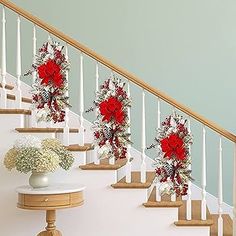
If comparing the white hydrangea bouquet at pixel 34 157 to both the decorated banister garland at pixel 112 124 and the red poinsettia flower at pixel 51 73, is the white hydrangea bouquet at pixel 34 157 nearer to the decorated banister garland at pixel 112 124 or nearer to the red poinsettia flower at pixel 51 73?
the decorated banister garland at pixel 112 124

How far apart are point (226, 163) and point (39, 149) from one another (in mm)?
2394

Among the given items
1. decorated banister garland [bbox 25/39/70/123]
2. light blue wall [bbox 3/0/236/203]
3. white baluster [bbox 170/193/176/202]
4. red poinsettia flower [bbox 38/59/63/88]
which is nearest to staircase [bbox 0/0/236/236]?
white baluster [bbox 170/193/176/202]

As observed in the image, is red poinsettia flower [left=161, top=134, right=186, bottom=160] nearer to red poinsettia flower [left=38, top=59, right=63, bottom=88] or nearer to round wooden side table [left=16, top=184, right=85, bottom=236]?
round wooden side table [left=16, top=184, right=85, bottom=236]

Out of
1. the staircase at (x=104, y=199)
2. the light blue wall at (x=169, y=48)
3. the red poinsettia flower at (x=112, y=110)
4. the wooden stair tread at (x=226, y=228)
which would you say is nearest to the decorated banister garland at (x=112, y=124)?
the red poinsettia flower at (x=112, y=110)

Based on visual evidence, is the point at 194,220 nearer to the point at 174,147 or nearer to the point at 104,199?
the point at 174,147

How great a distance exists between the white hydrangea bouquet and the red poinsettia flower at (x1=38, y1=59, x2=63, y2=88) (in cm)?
54

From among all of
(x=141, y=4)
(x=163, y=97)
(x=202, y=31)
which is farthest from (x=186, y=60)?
(x=163, y=97)

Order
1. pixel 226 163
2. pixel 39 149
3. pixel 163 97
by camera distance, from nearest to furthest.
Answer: pixel 39 149
pixel 163 97
pixel 226 163

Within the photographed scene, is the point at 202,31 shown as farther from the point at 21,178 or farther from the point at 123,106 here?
the point at 21,178

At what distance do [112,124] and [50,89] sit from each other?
0.58 m

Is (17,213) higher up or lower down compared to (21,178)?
lower down

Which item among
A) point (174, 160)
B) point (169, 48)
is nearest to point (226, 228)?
point (174, 160)

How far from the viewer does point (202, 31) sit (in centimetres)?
609

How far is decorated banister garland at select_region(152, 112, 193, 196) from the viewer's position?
15.0 ft
